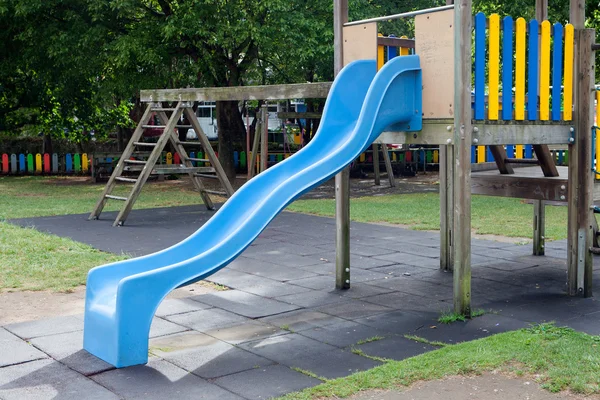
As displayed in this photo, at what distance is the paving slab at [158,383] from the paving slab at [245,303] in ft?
4.70

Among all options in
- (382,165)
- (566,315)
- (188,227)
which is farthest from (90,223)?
(382,165)

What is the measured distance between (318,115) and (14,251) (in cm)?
848

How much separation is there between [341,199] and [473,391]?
297 centimetres

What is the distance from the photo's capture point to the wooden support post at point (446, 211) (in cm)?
762

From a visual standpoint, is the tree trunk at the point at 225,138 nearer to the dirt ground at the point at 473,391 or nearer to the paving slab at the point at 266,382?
the paving slab at the point at 266,382

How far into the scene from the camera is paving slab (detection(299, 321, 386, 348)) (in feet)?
17.0

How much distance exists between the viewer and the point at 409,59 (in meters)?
5.97

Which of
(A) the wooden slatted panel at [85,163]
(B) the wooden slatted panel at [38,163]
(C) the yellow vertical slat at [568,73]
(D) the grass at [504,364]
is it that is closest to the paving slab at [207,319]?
(D) the grass at [504,364]

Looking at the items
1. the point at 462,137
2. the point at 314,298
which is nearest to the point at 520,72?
the point at 462,137

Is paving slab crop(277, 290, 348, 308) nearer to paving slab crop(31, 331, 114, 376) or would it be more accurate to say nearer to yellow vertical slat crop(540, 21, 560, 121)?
paving slab crop(31, 331, 114, 376)

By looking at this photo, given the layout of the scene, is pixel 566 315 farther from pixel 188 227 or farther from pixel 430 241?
pixel 188 227

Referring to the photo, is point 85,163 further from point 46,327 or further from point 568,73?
point 568,73

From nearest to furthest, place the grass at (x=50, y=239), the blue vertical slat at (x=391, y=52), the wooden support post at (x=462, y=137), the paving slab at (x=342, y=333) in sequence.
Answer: the paving slab at (x=342, y=333) → the wooden support post at (x=462, y=137) → the blue vertical slat at (x=391, y=52) → the grass at (x=50, y=239)

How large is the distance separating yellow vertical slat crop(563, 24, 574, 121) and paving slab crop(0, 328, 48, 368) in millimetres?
4712
